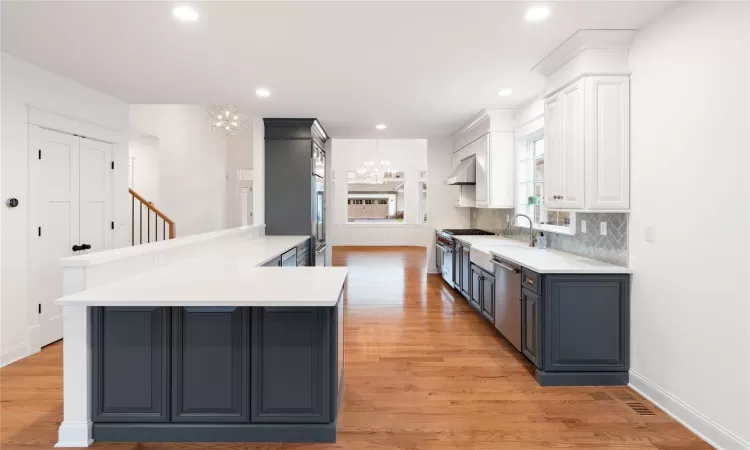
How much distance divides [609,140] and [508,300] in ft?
5.31

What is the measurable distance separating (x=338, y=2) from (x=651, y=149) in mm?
2335

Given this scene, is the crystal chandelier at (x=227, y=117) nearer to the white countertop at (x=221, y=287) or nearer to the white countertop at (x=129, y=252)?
the white countertop at (x=129, y=252)

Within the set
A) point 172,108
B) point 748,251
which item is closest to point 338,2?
point 748,251

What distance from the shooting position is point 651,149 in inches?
110

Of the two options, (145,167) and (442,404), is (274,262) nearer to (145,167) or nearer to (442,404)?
(442,404)

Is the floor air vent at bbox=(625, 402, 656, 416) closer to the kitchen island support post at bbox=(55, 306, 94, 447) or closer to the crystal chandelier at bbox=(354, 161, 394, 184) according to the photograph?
the kitchen island support post at bbox=(55, 306, 94, 447)

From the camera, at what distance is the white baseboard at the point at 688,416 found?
220cm

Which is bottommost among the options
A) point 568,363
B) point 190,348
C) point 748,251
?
point 568,363

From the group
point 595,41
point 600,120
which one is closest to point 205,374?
point 600,120

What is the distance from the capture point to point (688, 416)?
248cm

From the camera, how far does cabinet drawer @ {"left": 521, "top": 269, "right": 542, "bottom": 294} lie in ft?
10.1

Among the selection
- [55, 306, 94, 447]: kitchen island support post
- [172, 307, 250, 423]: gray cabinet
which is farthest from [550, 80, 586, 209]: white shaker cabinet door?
[55, 306, 94, 447]: kitchen island support post

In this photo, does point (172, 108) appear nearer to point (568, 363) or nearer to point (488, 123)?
point (488, 123)

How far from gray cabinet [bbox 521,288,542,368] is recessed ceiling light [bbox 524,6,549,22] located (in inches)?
78.5
